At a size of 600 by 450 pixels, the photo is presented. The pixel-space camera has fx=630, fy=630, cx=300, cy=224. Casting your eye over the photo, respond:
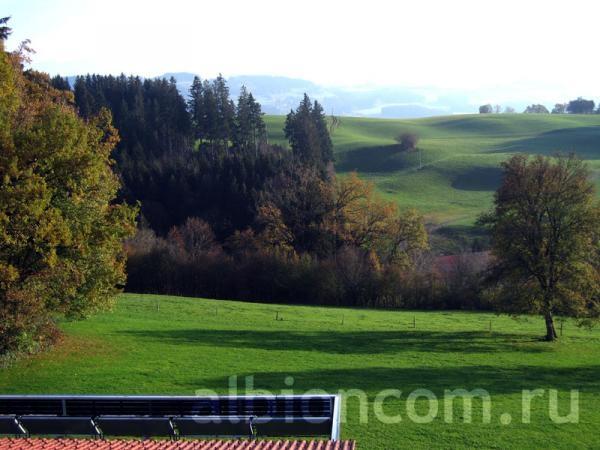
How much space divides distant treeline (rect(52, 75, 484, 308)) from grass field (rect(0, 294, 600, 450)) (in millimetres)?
15163

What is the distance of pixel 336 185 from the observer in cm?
7300

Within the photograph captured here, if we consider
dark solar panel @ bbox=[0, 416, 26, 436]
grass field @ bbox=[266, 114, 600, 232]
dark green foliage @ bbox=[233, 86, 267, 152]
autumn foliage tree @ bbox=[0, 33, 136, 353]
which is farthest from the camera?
dark green foliage @ bbox=[233, 86, 267, 152]

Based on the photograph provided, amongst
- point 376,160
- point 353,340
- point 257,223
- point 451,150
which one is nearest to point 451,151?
point 451,150

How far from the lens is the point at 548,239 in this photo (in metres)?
35.2

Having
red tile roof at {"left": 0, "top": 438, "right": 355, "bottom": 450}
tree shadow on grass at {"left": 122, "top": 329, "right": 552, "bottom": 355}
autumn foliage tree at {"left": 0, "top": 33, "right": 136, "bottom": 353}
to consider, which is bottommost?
tree shadow on grass at {"left": 122, "top": 329, "right": 552, "bottom": 355}

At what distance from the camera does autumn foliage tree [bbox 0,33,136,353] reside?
20.1 meters

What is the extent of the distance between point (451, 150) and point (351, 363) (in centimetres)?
11827

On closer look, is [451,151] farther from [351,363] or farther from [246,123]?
[351,363]

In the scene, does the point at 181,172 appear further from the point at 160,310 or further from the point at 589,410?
the point at 589,410

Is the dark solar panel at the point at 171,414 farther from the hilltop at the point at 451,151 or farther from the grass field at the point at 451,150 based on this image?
the grass field at the point at 451,150

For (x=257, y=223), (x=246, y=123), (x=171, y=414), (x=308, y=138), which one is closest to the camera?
(x=171, y=414)

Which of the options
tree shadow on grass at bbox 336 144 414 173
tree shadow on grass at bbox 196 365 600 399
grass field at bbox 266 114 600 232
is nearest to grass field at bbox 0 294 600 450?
tree shadow on grass at bbox 196 365 600 399

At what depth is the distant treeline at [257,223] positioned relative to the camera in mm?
58219

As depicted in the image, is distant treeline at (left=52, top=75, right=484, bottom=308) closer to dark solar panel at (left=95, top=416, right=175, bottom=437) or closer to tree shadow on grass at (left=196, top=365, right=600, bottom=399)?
tree shadow on grass at (left=196, top=365, right=600, bottom=399)
